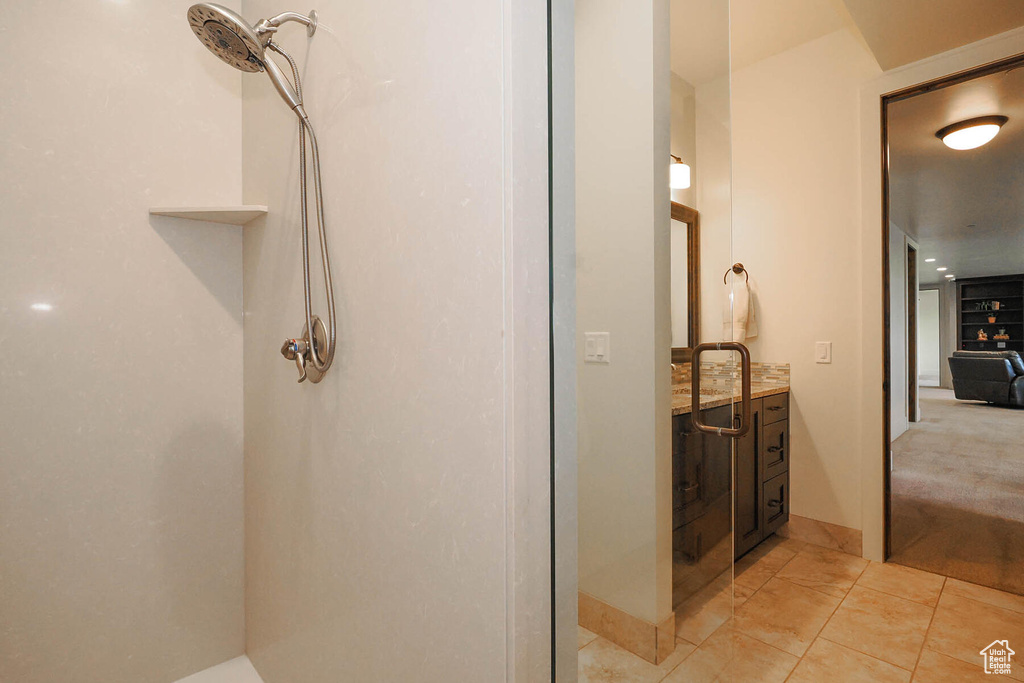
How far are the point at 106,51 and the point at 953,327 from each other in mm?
3245

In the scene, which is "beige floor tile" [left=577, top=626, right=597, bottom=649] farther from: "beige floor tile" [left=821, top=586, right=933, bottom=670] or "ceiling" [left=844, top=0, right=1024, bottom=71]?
→ "ceiling" [left=844, top=0, right=1024, bottom=71]

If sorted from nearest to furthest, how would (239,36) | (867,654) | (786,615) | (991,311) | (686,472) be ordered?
(686,472) → (239,36) → (867,654) → (991,311) → (786,615)

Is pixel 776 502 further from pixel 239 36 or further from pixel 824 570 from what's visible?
pixel 239 36

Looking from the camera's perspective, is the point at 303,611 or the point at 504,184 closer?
the point at 504,184

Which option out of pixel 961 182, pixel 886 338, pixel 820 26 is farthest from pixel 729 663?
pixel 820 26

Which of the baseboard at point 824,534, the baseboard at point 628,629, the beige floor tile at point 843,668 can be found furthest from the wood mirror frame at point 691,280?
the baseboard at point 824,534

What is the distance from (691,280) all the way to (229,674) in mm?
1893

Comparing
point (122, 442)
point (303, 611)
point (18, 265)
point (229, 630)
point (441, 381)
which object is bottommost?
point (229, 630)

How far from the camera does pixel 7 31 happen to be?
1.24 metres

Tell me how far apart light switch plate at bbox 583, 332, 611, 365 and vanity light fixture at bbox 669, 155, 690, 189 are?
0.28 metres

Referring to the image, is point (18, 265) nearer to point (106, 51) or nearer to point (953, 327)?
point (106, 51)

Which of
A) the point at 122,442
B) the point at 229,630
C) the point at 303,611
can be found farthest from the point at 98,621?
the point at 303,611

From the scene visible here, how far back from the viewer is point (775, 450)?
2.58 meters

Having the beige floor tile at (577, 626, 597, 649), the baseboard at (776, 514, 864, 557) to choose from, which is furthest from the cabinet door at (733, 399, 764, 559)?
the beige floor tile at (577, 626, 597, 649)
